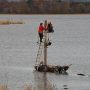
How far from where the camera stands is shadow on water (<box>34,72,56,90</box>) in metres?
32.9

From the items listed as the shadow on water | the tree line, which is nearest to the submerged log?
the shadow on water

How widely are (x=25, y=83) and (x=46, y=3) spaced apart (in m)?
136

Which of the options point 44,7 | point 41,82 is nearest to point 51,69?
point 41,82

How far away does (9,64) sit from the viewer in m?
45.6

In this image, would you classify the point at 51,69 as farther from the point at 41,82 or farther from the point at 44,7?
the point at 44,7

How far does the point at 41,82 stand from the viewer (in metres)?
36.1

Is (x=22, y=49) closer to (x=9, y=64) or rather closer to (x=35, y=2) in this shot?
(x=9, y=64)

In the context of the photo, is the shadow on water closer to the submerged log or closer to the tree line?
the submerged log

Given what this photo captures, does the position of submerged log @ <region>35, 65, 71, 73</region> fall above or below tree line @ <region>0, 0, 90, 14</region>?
above

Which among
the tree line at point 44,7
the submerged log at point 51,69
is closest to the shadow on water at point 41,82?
the submerged log at point 51,69

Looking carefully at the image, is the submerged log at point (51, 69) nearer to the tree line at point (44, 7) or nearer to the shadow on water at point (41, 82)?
the shadow on water at point (41, 82)

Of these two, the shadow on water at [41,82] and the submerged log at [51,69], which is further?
the submerged log at [51,69]

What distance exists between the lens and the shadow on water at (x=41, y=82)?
108 ft

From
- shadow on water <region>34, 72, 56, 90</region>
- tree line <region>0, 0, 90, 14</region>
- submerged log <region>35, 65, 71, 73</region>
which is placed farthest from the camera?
tree line <region>0, 0, 90, 14</region>
